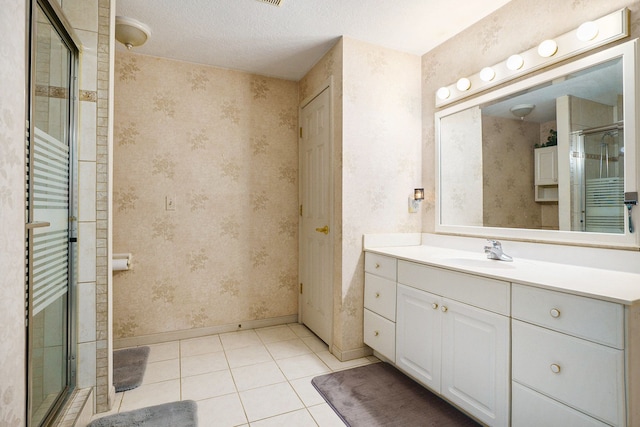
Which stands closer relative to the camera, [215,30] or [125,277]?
[215,30]

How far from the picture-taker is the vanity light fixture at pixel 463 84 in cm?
215

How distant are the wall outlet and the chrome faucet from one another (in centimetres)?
235

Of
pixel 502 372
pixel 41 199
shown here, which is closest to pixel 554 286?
pixel 502 372

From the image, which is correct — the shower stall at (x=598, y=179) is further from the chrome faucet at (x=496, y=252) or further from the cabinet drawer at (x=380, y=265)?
the cabinet drawer at (x=380, y=265)

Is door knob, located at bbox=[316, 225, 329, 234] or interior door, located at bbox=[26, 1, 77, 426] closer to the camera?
interior door, located at bbox=[26, 1, 77, 426]

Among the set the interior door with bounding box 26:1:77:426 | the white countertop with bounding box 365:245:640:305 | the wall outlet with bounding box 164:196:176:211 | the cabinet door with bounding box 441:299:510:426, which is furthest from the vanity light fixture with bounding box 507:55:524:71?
the wall outlet with bounding box 164:196:176:211

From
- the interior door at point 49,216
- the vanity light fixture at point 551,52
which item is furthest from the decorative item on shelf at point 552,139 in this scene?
Answer: the interior door at point 49,216

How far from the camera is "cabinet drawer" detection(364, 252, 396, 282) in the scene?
206 cm

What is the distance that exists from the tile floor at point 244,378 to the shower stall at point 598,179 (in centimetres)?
158

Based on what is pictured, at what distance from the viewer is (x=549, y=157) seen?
1.73 m

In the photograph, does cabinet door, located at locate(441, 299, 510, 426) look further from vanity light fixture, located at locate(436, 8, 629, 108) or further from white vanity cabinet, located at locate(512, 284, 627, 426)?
vanity light fixture, located at locate(436, 8, 629, 108)

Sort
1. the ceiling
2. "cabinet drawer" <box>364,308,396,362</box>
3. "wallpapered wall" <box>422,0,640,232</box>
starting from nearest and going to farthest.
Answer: "wallpapered wall" <box>422,0,640,232</box>
the ceiling
"cabinet drawer" <box>364,308,396,362</box>

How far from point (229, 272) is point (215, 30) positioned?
1907 millimetres

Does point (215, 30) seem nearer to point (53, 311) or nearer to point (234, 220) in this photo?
point (234, 220)
